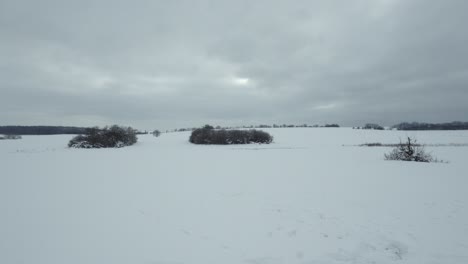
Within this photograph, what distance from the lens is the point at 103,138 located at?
24.0 metres

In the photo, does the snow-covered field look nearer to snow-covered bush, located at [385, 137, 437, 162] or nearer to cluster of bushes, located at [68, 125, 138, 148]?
snow-covered bush, located at [385, 137, 437, 162]

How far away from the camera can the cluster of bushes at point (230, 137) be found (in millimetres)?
30812

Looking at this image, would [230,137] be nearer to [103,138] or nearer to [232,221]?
[103,138]

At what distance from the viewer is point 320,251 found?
135 inches

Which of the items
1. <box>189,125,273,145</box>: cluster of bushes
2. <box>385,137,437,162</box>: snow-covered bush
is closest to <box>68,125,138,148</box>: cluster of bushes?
<box>189,125,273,145</box>: cluster of bushes

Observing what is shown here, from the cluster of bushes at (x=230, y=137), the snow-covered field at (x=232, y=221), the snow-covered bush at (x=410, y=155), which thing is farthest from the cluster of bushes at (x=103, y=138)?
the snow-covered bush at (x=410, y=155)

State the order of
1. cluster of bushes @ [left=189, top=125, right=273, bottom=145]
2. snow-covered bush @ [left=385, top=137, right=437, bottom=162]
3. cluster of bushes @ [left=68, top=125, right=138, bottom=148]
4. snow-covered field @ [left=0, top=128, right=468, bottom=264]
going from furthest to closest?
cluster of bushes @ [left=189, top=125, right=273, bottom=145] < cluster of bushes @ [left=68, top=125, right=138, bottom=148] < snow-covered bush @ [left=385, top=137, right=437, bottom=162] < snow-covered field @ [left=0, top=128, right=468, bottom=264]

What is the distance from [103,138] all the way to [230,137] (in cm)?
1512

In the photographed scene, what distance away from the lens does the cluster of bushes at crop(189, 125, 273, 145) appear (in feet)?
101

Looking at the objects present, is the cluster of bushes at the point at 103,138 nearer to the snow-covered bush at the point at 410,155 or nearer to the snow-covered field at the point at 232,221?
the snow-covered field at the point at 232,221

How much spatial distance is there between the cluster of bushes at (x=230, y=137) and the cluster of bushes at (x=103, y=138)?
30.6 ft

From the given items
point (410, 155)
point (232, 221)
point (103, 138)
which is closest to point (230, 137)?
point (103, 138)

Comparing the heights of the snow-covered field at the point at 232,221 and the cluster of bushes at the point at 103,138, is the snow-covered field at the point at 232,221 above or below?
below

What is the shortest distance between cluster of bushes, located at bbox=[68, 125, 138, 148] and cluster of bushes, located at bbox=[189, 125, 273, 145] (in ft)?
30.6
